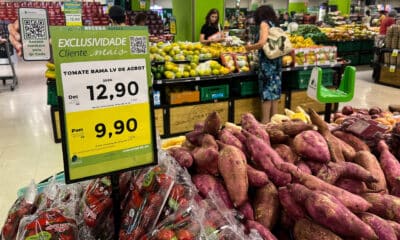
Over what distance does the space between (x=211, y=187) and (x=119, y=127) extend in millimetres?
423

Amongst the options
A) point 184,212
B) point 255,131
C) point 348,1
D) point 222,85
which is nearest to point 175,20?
point 222,85

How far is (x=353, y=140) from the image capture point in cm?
185

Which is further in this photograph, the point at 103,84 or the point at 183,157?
the point at 183,157

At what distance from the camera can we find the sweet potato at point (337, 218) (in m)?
1.16

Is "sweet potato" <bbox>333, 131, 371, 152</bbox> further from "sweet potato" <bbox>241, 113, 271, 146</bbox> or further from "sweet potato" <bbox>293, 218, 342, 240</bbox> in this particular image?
"sweet potato" <bbox>293, 218, 342, 240</bbox>

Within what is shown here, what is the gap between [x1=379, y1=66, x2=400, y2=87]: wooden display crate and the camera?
8242mm

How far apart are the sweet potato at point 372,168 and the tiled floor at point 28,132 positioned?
269cm

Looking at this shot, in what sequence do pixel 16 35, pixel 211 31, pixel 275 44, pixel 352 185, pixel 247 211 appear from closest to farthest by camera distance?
pixel 247 211 < pixel 352 185 < pixel 16 35 < pixel 275 44 < pixel 211 31

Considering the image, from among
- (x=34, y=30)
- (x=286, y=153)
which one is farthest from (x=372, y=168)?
(x=34, y=30)

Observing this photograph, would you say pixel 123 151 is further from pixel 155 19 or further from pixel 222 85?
pixel 155 19

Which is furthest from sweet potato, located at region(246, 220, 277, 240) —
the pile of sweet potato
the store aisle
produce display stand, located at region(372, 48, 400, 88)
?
produce display stand, located at region(372, 48, 400, 88)

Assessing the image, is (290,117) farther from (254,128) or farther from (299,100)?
(299,100)

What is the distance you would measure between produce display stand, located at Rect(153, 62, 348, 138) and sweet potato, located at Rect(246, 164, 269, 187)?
11.1ft

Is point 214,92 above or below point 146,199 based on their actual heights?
below
